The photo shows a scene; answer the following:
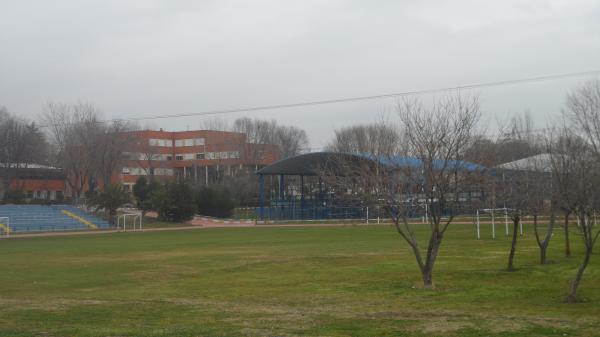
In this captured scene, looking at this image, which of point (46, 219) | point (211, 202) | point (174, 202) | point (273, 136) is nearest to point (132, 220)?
point (174, 202)

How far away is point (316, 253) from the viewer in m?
31.9

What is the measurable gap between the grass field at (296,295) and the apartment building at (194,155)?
70571 millimetres

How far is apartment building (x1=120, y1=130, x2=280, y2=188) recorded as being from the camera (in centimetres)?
10688

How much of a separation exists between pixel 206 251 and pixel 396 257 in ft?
35.4

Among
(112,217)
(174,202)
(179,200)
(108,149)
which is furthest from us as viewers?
(108,149)

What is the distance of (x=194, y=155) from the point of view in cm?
12388

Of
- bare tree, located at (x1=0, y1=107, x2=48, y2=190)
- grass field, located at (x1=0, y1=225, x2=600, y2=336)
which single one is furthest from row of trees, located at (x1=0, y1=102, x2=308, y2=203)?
grass field, located at (x1=0, y1=225, x2=600, y2=336)

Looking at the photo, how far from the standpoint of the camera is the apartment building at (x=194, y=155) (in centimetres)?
10688

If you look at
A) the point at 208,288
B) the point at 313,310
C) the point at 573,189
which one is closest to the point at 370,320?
the point at 313,310

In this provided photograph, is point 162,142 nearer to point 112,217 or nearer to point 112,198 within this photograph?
point 112,217

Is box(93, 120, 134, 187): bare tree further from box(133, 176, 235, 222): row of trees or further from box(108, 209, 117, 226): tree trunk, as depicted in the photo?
box(108, 209, 117, 226): tree trunk

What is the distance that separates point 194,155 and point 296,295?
107m

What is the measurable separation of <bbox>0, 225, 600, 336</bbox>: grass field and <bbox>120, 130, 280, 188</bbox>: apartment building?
232 feet

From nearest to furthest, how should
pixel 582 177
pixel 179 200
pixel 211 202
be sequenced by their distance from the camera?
pixel 582 177, pixel 179 200, pixel 211 202
